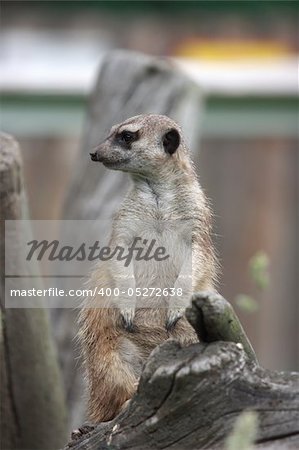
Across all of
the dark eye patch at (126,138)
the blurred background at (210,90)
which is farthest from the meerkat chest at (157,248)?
the blurred background at (210,90)

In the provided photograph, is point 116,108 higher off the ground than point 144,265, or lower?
higher

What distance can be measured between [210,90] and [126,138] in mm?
5282

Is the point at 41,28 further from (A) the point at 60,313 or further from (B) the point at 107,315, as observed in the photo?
(B) the point at 107,315

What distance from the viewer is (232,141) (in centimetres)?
986

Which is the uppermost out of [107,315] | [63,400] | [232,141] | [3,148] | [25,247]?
[232,141]

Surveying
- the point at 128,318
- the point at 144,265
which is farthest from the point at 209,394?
the point at 144,265

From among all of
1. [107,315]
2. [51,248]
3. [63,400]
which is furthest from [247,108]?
[107,315]

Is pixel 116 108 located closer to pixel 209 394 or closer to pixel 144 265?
pixel 144 265

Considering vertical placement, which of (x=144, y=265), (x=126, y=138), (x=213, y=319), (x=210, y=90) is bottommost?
(x=213, y=319)

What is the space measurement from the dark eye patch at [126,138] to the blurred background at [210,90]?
5.00 metres

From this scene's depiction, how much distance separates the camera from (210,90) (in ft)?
32.3

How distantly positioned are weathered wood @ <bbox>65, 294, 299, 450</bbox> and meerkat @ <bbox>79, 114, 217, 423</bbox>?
0.67m

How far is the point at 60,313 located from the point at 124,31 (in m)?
4.00

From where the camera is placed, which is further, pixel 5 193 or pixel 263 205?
pixel 263 205
